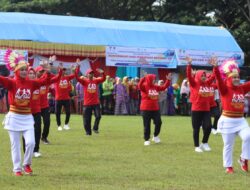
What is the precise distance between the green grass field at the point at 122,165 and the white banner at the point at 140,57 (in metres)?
13.1

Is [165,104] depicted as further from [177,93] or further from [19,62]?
[19,62]

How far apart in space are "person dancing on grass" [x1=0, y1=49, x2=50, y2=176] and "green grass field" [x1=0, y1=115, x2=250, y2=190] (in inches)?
15.6

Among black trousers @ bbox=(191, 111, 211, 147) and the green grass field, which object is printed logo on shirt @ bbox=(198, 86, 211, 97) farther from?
the green grass field

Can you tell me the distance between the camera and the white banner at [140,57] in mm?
32281

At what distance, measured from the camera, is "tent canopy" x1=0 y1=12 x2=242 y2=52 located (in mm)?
31141

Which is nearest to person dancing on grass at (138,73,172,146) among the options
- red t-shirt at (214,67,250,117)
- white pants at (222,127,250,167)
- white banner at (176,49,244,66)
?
red t-shirt at (214,67,250,117)

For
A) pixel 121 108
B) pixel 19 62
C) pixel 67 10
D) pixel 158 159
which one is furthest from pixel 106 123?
pixel 67 10

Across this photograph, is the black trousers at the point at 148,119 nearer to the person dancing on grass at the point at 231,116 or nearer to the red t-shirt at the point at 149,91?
the red t-shirt at the point at 149,91

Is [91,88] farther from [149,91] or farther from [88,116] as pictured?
[149,91]

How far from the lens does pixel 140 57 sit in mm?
33000

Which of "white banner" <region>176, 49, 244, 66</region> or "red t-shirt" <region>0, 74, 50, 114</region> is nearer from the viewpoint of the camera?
"red t-shirt" <region>0, 74, 50, 114</region>

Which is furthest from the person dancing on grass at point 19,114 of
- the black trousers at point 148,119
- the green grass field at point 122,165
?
the black trousers at point 148,119

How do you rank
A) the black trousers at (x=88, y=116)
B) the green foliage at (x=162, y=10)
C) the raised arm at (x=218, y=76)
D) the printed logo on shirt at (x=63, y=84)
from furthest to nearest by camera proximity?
the green foliage at (x=162, y=10) → the printed logo on shirt at (x=63, y=84) → the black trousers at (x=88, y=116) → the raised arm at (x=218, y=76)

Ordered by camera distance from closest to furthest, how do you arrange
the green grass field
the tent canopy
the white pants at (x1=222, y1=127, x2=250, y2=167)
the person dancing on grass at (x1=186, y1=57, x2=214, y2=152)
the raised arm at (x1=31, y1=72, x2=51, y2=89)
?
the green grass field
the raised arm at (x1=31, y1=72, x2=51, y2=89)
the white pants at (x1=222, y1=127, x2=250, y2=167)
the person dancing on grass at (x1=186, y1=57, x2=214, y2=152)
the tent canopy
